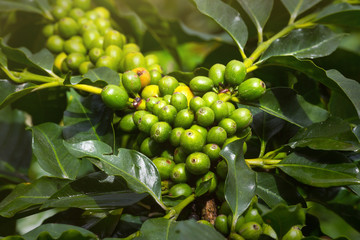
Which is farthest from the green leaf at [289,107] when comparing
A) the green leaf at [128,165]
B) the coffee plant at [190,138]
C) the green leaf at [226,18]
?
the green leaf at [128,165]

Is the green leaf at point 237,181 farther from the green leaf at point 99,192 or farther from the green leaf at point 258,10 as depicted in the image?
the green leaf at point 258,10

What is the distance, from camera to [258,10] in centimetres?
142

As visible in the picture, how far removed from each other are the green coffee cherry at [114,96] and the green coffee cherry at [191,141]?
0.26 meters

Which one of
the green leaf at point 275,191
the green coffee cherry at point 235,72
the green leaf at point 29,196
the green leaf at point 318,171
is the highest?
the green coffee cherry at point 235,72

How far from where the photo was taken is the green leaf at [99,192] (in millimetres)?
969

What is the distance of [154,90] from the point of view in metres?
1.20

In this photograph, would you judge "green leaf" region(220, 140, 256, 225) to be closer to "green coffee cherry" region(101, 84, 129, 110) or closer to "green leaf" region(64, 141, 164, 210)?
"green leaf" region(64, 141, 164, 210)

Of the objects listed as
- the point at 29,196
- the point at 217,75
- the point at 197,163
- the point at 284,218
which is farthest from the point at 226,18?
the point at 29,196

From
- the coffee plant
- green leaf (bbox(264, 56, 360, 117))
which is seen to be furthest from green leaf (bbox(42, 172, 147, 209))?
green leaf (bbox(264, 56, 360, 117))

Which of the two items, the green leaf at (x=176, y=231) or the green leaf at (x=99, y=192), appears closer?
the green leaf at (x=176, y=231)

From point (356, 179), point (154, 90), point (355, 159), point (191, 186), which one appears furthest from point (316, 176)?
point (154, 90)

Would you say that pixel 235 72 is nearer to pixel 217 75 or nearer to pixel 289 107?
pixel 217 75

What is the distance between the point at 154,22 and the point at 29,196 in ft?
3.92

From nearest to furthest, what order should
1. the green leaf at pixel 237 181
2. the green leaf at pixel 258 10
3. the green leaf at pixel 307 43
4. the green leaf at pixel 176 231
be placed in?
the green leaf at pixel 176 231
the green leaf at pixel 237 181
the green leaf at pixel 307 43
the green leaf at pixel 258 10
